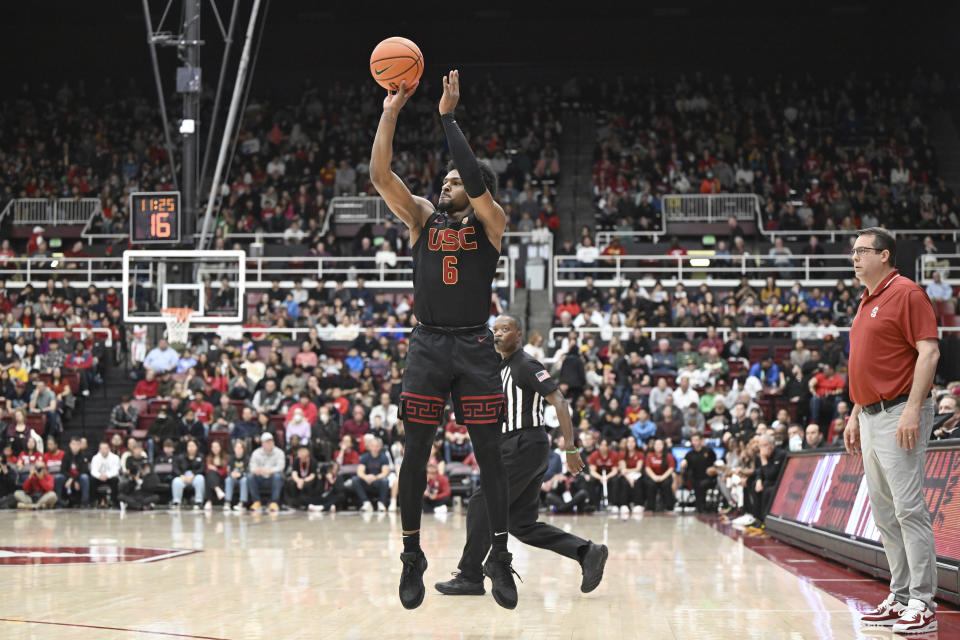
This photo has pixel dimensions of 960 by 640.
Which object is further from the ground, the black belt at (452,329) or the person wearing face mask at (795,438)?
the black belt at (452,329)

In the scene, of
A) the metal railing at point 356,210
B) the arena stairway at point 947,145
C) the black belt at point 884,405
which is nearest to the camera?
the black belt at point 884,405

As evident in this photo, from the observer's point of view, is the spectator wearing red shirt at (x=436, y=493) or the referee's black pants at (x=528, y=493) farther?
the spectator wearing red shirt at (x=436, y=493)

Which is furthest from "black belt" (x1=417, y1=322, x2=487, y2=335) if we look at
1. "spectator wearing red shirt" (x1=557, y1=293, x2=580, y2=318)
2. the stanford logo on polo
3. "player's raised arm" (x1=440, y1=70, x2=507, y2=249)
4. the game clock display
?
"spectator wearing red shirt" (x1=557, y1=293, x2=580, y2=318)

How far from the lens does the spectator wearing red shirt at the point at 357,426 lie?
57.5 ft

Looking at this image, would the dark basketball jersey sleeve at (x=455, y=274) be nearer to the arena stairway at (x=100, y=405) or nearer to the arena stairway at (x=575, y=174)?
the arena stairway at (x=100, y=405)

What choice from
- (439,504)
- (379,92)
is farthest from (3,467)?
(379,92)

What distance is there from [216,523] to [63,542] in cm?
313

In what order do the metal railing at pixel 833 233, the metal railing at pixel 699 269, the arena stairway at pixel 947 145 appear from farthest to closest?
the arena stairway at pixel 947 145, the metal railing at pixel 833 233, the metal railing at pixel 699 269

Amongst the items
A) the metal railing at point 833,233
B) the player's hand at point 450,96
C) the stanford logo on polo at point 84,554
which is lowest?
the stanford logo on polo at point 84,554

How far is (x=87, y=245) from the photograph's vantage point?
26.3 meters

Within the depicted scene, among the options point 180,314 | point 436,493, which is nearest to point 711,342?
point 436,493

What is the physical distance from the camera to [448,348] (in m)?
5.41

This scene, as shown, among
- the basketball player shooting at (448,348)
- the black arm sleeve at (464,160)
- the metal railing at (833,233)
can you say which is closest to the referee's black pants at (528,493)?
the basketball player shooting at (448,348)

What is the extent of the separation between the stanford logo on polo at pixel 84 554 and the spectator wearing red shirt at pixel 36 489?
25.5 ft
